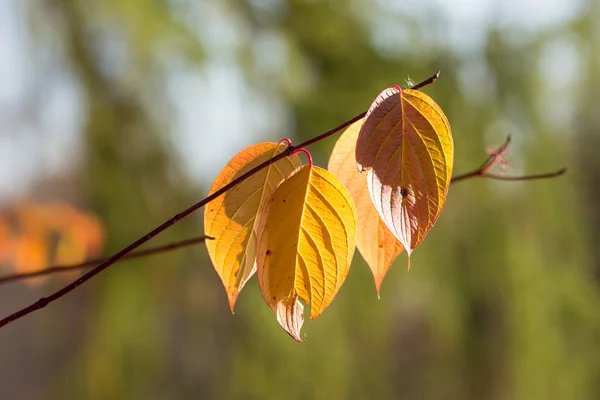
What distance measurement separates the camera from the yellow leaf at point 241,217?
250mm

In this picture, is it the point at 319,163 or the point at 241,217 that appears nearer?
the point at 241,217

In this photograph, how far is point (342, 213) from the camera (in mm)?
234

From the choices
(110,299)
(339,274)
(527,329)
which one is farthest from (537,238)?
(339,274)

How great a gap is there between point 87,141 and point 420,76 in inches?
32.0

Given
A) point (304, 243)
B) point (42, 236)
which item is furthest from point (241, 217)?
point (42, 236)

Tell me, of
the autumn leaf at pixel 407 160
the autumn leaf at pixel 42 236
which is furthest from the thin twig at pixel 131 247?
the autumn leaf at pixel 42 236

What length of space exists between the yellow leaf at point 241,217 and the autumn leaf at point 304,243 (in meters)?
0.02

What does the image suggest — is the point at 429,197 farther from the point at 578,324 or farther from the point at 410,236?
the point at 578,324

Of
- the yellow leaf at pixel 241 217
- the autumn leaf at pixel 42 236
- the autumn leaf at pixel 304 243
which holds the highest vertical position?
the autumn leaf at pixel 42 236

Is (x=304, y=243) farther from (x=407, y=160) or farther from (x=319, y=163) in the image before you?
(x=319, y=163)

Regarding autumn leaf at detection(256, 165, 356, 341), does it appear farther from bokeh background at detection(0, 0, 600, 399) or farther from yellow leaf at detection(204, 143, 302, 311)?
bokeh background at detection(0, 0, 600, 399)

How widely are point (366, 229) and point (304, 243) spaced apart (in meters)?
0.05

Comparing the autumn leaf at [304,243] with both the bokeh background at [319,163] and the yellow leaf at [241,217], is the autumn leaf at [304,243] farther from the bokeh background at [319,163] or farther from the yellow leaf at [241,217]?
the bokeh background at [319,163]

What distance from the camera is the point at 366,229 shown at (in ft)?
0.91
